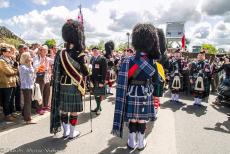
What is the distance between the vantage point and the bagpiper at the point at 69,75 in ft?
17.4

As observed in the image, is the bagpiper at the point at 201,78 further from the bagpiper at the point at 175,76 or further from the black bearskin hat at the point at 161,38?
the black bearskin hat at the point at 161,38

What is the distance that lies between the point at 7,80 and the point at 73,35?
2.23 metres

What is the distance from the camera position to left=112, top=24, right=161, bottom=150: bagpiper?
4.84 m

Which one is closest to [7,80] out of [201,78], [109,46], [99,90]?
A: [99,90]

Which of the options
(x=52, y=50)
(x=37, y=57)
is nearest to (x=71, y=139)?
(x=37, y=57)

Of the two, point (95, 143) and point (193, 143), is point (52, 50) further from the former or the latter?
point (193, 143)

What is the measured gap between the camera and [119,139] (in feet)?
18.4

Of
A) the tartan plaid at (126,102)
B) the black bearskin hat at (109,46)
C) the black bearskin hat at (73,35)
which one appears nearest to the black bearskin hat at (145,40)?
the tartan plaid at (126,102)

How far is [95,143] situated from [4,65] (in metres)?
2.84

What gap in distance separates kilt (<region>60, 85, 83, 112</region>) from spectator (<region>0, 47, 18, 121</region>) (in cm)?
183

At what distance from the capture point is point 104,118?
23.9ft

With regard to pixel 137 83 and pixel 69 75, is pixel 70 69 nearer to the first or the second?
pixel 69 75

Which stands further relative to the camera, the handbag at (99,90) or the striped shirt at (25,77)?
the handbag at (99,90)

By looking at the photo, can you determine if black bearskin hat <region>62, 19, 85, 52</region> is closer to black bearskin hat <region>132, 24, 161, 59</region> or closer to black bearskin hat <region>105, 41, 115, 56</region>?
black bearskin hat <region>132, 24, 161, 59</region>
